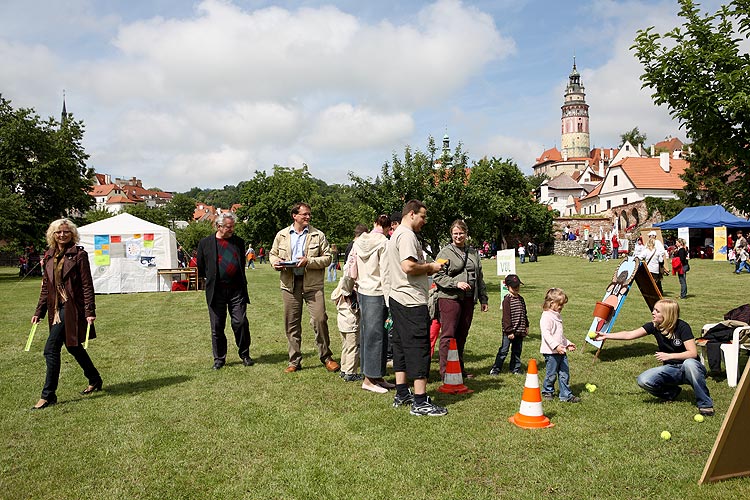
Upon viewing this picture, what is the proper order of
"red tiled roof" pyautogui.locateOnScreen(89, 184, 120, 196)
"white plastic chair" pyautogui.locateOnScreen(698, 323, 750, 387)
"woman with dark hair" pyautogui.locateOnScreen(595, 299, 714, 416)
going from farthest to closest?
"red tiled roof" pyautogui.locateOnScreen(89, 184, 120, 196) → "white plastic chair" pyautogui.locateOnScreen(698, 323, 750, 387) → "woman with dark hair" pyautogui.locateOnScreen(595, 299, 714, 416)

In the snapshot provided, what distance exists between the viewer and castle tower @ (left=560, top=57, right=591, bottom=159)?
146 m

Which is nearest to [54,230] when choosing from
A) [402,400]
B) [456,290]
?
[402,400]

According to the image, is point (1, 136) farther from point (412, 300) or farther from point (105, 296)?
point (412, 300)

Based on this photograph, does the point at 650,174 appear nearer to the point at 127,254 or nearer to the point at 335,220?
the point at 335,220

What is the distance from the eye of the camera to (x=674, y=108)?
26.0ft

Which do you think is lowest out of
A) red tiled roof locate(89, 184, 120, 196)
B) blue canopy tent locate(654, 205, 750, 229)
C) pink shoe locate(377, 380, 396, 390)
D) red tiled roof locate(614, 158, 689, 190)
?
pink shoe locate(377, 380, 396, 390)

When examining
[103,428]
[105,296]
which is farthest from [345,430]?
[105,296]

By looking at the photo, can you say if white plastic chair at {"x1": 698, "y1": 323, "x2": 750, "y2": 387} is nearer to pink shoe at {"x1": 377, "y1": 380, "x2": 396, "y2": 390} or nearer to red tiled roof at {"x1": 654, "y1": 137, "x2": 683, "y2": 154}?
pink shoe at {"x1": 377, "y1": 380, "x2": 396, "y2": 390}

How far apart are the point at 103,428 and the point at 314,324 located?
9.79 feet

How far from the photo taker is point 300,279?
7.59m

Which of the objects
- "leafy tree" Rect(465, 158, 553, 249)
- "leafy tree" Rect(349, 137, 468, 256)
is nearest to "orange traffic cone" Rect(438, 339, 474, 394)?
"leafy tree" Rect(349, 137, 468, 256)

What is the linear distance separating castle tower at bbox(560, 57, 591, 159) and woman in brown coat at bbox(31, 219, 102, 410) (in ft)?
494

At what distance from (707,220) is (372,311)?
34760mm

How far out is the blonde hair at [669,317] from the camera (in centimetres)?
570
